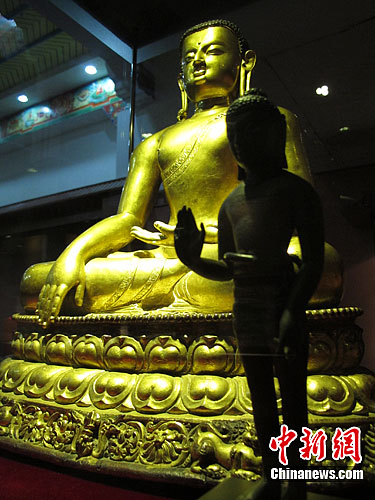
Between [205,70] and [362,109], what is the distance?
102 cm

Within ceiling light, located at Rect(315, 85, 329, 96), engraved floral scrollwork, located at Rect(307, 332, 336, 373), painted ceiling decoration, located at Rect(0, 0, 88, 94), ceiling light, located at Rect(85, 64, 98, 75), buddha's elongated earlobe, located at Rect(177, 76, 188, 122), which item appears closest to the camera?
engraved floral scrollwork, located at Rect(307, 332, 336, 373)

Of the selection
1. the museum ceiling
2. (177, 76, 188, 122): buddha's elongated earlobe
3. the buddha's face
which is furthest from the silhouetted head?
the museum ceiling

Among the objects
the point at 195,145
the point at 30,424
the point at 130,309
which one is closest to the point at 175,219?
the point at 195,145

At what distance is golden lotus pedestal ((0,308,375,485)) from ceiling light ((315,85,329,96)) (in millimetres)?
1656

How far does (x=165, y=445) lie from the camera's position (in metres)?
1.34

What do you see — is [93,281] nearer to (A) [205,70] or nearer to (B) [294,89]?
(A) [205,70]

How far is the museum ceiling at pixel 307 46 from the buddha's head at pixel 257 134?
166 centimetres

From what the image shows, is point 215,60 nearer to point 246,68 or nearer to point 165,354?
point 246,68

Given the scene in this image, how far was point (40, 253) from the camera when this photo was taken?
2812 millimetres

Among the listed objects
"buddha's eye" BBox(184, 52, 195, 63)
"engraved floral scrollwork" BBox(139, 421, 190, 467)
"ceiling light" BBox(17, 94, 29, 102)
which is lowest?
"engraved floral scrollwork" BBox(139, 421, 190, 467)

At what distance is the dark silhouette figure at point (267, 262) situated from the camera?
876 mm

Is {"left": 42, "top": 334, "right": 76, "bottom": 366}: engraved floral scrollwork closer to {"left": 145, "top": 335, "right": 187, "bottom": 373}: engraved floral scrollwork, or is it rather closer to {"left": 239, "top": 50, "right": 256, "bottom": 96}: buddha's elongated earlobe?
{"left": 145, "top": 335, "right": 187, "bottom": 373}: engraved floral scrollwork

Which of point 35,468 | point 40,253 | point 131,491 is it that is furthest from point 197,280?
point 40,253

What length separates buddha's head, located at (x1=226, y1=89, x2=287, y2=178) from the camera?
35.9 inches
